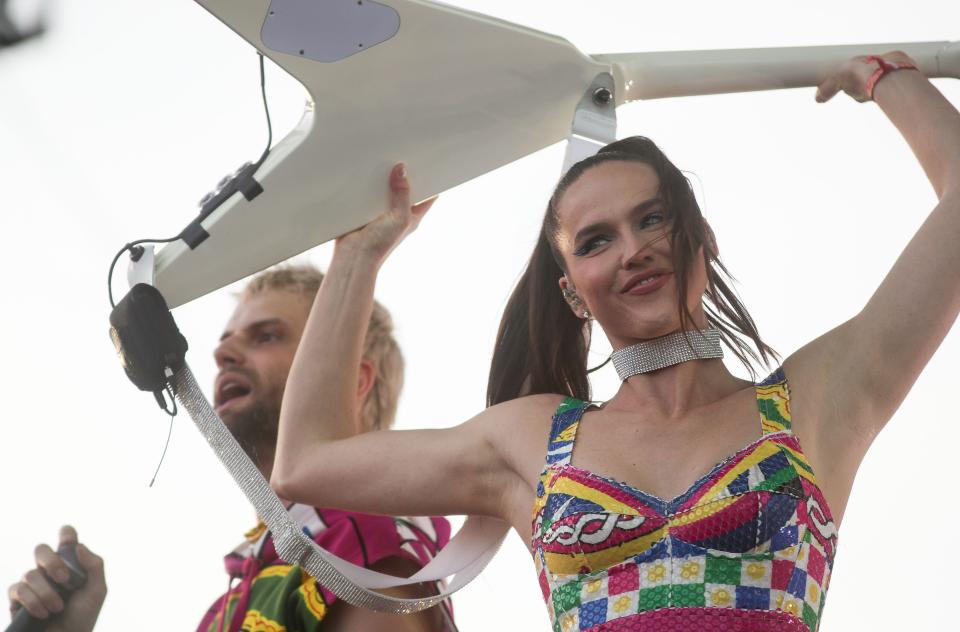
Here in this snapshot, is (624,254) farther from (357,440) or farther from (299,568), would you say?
(299,568)

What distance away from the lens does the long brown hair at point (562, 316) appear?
86.5 inches

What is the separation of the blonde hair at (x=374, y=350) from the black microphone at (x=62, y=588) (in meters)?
0.72

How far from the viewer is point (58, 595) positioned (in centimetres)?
259

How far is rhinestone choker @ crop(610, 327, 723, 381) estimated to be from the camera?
83.4 inches

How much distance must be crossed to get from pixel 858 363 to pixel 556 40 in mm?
744

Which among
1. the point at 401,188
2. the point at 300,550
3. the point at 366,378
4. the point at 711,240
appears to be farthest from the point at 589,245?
the point at 366,378

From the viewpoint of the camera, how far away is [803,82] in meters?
2.37

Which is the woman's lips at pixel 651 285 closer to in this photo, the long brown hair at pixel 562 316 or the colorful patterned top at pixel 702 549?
the long brown hair at pixel 562 316

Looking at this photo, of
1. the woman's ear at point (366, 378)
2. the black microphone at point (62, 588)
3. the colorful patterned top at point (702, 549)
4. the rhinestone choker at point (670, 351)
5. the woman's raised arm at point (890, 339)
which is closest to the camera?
the colorful patterned top at point (702, 549)

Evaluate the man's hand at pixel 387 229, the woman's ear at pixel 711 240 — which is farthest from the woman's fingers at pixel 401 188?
the woman's ear at pixel 711 240

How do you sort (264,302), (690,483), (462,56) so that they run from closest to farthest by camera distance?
(690,483)
(462,56)
(264,302)

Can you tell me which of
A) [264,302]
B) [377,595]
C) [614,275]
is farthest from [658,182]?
[264,302]

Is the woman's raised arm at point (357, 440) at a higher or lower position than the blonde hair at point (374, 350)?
lower

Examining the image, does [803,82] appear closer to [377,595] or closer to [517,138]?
[517,138]
